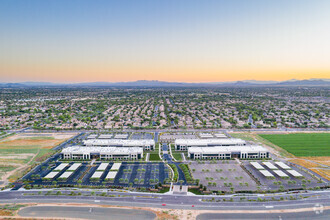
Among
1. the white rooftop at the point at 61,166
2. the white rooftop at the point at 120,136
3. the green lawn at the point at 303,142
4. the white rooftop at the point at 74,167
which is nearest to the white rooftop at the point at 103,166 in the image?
the white rooftop at the point at 74,167

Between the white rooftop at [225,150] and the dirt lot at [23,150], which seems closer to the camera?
the dirt lot at [23,150]

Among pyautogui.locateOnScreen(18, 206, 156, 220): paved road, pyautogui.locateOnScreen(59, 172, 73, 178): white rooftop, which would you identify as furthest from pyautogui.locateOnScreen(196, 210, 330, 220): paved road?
pyautogui.locateOnScreen(59, 172, 73, 178): white rooftop

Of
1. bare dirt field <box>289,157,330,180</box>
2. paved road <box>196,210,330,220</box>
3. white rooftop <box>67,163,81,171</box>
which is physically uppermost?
white rooftop <box>67,163,81,171</box>

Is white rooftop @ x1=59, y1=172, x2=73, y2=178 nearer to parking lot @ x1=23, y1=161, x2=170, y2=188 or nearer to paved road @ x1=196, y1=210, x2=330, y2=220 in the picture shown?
parking lot @ x1=23, y1=161, x2=170, y2=188

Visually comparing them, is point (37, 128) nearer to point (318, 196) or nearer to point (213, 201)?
point (213, 201)

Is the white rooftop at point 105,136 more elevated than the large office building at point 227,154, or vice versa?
the white rooftop at point 105,136

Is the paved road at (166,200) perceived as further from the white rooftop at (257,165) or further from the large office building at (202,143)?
the large office building at (202,143)

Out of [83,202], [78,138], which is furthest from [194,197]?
[78,138]

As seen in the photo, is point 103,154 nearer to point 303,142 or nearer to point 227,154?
point 227,154
